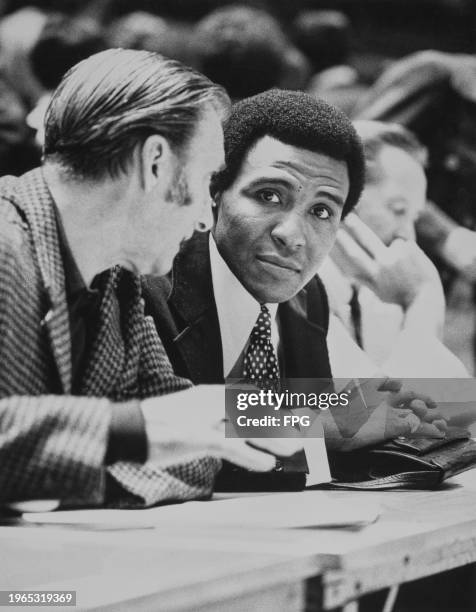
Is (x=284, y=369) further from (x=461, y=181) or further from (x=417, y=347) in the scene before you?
(x=461, y=181)

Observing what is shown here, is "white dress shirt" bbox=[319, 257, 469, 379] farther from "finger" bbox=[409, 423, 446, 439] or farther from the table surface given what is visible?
the table surface

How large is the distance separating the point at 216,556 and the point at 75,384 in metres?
0.36

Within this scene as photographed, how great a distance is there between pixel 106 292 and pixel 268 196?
38 centimetres

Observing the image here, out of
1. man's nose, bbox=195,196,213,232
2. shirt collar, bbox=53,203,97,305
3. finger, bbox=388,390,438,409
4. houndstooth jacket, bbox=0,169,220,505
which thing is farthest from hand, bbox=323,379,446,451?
shirt collar, bbox=53,203,97,305

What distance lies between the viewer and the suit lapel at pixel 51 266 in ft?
3.81

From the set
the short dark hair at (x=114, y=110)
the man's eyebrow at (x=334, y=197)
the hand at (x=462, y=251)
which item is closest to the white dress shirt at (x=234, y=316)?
the man's eyebrow at (x=334, y=197)

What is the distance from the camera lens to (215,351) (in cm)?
155

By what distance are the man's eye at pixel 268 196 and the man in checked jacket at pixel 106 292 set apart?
16 centimetres

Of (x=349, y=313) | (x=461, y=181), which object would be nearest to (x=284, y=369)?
(x=349, y=313)

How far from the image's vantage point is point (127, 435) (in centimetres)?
109

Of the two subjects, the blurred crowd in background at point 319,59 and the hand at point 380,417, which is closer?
the hand at point 380,417

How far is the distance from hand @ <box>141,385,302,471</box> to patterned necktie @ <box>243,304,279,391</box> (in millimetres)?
408

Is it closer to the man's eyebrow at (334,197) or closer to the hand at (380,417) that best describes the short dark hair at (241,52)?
the man's eyebrow at (334,197)

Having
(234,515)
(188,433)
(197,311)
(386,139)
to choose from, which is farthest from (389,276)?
(188,433)
